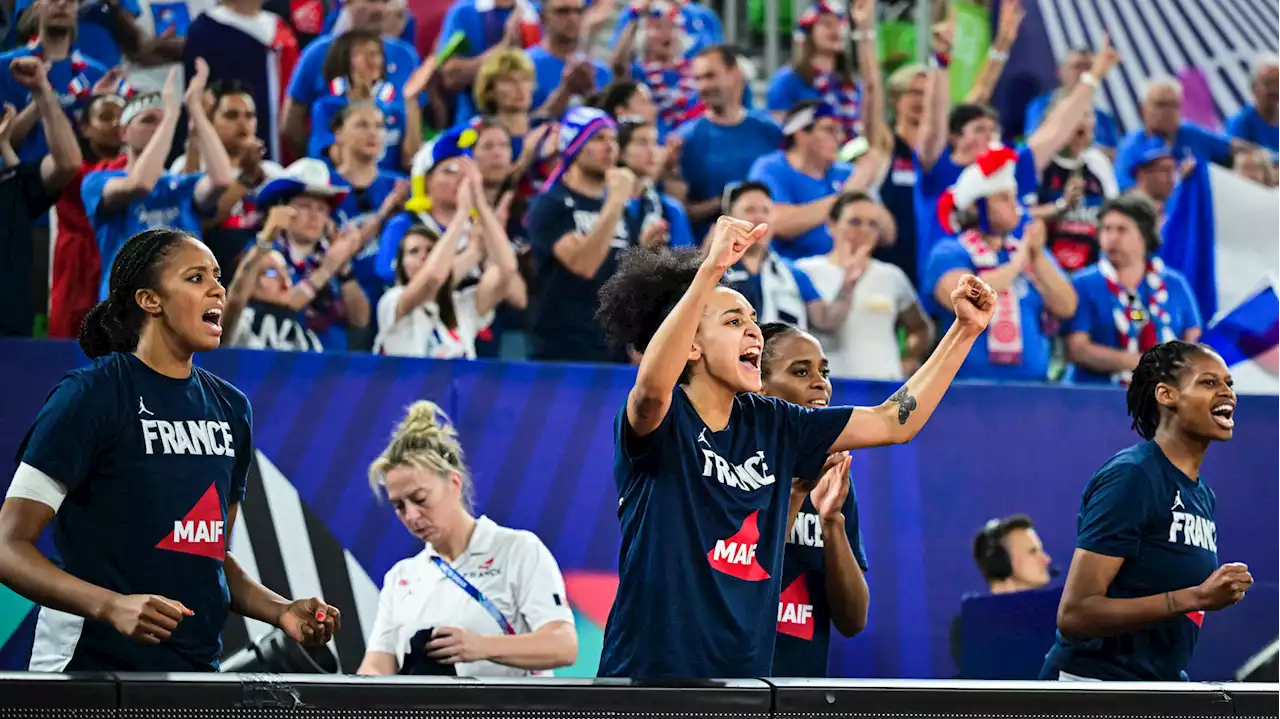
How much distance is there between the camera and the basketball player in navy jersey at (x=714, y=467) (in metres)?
3.14

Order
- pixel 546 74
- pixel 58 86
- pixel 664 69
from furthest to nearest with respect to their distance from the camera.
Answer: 1. pixel 664 69
2. pixel 546 74
3. pixel 58 86

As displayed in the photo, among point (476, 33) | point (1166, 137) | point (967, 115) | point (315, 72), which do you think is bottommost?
point (315, 72)

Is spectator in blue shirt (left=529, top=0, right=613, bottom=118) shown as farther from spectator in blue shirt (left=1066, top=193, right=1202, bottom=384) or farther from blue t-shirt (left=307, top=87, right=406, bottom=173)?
spectator in blue shirt (left=1066, top=193, right=1202, bottom=384)

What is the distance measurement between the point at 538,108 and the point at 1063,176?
2932 mm

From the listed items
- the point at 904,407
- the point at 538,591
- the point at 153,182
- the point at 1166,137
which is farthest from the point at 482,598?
the point at 1166,137

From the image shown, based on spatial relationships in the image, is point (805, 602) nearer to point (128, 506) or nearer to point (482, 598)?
point (482, 598)

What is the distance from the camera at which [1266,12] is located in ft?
31.9

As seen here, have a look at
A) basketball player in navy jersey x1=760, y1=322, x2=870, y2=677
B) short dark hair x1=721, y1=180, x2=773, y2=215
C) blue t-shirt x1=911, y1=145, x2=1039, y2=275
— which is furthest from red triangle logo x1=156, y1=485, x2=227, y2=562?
blue t-shirt x1=911, y1=145, x2=1039, y2=275

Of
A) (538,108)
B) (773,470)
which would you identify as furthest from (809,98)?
(773,470)

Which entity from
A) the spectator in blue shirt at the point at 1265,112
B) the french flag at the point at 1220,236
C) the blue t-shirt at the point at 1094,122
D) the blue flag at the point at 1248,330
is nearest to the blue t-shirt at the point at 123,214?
the blue t-shirt at the point at 1094,122

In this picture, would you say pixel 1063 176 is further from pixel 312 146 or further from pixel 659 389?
pixel 659 389

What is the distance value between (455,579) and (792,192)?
10.8 feet

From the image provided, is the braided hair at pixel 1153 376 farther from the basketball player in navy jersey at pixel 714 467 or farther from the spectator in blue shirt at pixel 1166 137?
the spectator in blue shirt at pixel 1166 137

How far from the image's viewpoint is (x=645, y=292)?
3506mm
